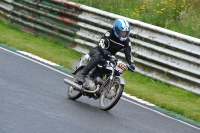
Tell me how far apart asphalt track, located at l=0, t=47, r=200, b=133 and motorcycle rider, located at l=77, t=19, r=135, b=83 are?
2.60 feet

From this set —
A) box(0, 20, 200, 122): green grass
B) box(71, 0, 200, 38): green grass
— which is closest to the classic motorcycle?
box(0, 20, 200, 122): green grass

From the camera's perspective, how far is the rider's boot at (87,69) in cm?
1312

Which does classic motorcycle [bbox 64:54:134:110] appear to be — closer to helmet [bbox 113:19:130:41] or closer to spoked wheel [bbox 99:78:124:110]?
spoked wheel [bbox 99:78:124:110]

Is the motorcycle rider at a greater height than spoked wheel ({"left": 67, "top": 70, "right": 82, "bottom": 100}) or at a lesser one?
greater

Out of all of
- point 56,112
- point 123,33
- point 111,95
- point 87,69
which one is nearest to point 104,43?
point 123,33

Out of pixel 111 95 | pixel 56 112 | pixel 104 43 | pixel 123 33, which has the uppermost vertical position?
pixel 123 33

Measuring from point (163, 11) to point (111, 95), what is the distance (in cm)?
717

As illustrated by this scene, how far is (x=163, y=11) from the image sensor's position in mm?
19500

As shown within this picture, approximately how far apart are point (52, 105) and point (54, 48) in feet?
25.5

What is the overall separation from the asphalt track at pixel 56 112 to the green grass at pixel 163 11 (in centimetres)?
400

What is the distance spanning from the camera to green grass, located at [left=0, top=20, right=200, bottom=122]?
14.4 m

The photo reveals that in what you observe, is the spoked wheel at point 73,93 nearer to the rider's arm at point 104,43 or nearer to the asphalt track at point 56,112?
the asphalt track at point 56,112

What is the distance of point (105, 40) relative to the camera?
13.1 meters

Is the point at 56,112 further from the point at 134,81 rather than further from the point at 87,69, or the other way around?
the point at 134,81
